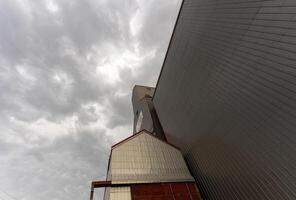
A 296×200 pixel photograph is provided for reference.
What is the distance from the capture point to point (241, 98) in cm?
1198

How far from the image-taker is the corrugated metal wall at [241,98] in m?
8.90

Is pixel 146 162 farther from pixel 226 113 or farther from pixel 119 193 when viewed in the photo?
pixel 226 113

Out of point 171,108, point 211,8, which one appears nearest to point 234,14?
point 211,8

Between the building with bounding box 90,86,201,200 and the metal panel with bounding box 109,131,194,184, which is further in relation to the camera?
the metal panel with bounding box 109,131,194,184

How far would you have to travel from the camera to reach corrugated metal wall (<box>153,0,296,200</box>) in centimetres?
890

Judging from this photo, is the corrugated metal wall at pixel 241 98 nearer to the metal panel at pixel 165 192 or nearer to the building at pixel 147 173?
the metal panel at pixel 165 192

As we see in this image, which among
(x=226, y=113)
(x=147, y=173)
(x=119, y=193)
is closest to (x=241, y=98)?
(x=226, y=113)

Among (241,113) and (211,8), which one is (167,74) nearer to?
(211,8)

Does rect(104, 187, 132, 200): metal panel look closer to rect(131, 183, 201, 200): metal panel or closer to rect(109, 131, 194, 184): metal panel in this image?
rect(131, 183, 201, 200): metal panel

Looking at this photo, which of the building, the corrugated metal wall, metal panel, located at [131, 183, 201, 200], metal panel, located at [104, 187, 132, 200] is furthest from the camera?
the building

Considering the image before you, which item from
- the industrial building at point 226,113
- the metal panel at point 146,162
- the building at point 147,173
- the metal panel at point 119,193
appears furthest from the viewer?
the metal panel at point 146,162

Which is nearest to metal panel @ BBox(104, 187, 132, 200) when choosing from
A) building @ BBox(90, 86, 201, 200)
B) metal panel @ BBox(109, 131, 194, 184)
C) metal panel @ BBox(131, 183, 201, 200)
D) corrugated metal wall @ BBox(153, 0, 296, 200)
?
building @ BBox(90, 86, 201, 200)

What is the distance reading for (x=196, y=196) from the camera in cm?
1627

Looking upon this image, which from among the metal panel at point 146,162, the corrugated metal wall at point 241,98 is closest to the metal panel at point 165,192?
the metal panel at point 146,162
